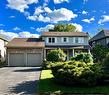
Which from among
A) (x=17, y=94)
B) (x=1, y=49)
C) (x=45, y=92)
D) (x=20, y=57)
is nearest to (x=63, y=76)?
(x=45, y=92)

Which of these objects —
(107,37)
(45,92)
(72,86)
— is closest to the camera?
(45,92)

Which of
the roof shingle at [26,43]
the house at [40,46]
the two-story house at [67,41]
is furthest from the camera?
the two-story house at [67,41]

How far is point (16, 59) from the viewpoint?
4562cm

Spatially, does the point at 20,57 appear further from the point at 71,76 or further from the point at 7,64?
the point at 71,76

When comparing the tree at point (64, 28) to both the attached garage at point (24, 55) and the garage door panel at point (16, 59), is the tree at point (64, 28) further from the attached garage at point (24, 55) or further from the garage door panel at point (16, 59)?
the garage door panel at point (16, 59)

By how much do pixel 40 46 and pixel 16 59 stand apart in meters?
4.65

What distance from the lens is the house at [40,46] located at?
45.6m

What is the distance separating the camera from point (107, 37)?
55.4 meters

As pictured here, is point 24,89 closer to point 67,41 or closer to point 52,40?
point 52,40

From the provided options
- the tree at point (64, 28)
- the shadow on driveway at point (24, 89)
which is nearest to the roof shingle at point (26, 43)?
the shadow on driveway at point (24, 89)

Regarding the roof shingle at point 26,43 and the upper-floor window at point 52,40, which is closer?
the roof shingle at point 26,43

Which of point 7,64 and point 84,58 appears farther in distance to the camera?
point 7,64

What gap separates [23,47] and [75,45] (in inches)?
391

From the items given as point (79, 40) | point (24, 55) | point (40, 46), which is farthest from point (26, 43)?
point (79, 40)
